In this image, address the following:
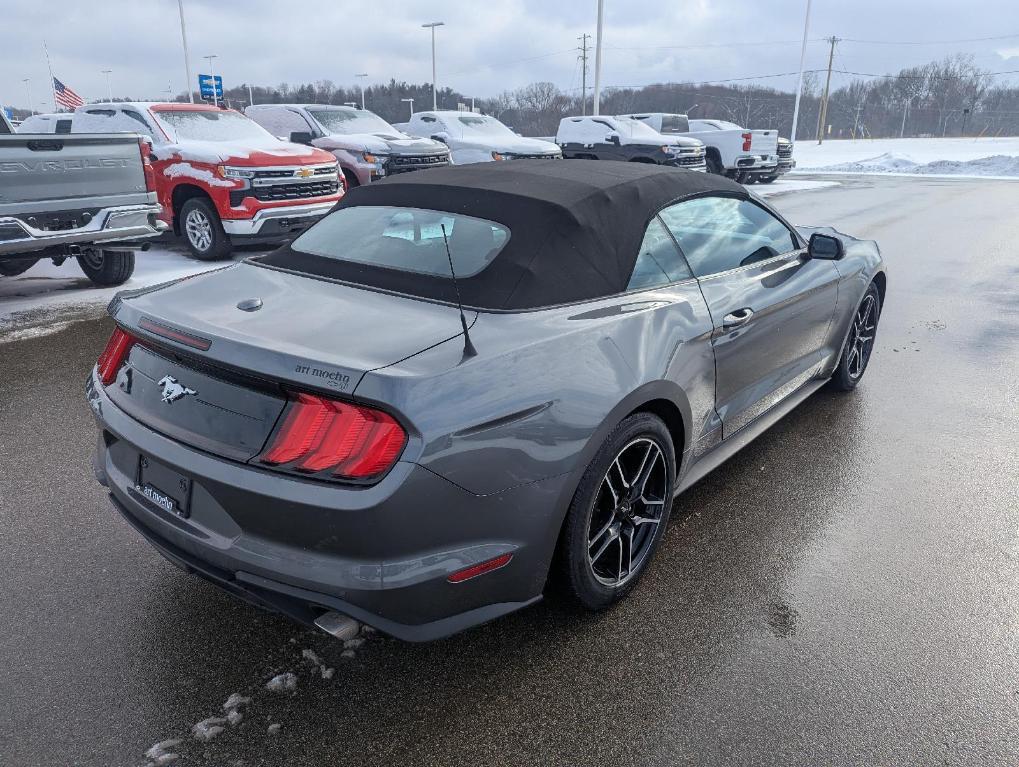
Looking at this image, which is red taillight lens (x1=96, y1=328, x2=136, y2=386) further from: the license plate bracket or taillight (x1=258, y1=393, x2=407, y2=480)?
taillight (x1=258, y1=393, x2=407, y2=480)

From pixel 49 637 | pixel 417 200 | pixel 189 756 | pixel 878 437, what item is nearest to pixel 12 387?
pixel 49 637

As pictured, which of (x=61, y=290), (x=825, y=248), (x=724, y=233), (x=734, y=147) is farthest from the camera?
(x=734, y=147)

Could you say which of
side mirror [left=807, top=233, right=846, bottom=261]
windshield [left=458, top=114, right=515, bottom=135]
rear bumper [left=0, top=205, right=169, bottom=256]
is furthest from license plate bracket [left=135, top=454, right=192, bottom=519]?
windshield [left=458, top=114, right=515, bottom=135]

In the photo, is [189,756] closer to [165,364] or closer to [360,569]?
[360,569]

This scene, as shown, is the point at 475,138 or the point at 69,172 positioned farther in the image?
the point at 475,138

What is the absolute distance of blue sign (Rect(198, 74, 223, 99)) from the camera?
93.0 ft

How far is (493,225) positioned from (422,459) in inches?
47.1

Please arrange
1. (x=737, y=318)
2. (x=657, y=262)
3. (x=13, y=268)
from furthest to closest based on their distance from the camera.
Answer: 1. (x=13, y=268)
2. (x=737, y=318)
3. (x=657, y=262)

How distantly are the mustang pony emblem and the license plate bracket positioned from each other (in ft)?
0.64

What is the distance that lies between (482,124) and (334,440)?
16.4 meters

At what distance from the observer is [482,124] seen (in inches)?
683

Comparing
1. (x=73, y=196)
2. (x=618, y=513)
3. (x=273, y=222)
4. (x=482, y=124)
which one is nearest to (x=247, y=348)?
(x=618, y=513)

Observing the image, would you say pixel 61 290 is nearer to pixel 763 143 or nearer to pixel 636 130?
pixel 636 130

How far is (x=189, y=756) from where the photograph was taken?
212cm
